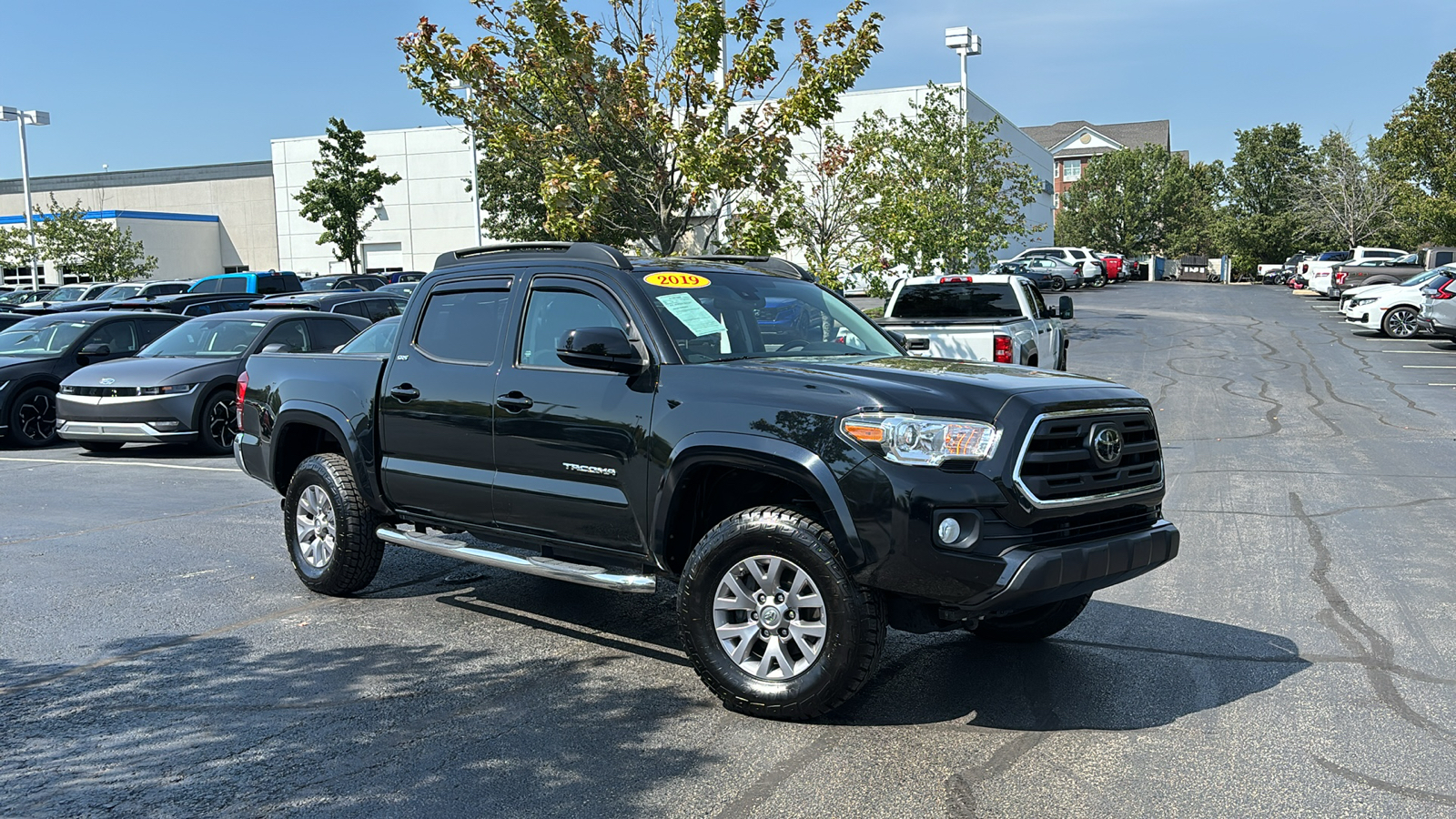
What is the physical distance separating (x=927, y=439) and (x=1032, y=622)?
1746 mm

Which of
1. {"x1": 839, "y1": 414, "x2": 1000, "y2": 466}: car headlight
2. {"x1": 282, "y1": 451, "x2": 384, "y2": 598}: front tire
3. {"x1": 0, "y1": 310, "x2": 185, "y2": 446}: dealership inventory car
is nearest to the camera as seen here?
{"x1": 839, "y1": 414, "x2": 1000, "y2": 466}: car headlight

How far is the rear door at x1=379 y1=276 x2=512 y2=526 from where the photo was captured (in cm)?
612

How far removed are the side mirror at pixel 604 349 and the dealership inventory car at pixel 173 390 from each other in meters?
8.89

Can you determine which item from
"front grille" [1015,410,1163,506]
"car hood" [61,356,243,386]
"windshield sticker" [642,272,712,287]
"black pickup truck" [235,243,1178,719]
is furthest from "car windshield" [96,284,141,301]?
"front grille" [1015,410,1163,506]

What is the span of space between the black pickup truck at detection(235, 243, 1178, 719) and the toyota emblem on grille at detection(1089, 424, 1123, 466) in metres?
0.02

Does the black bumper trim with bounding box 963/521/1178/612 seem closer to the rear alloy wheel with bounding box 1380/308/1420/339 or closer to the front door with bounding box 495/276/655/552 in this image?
the front door with bounding box 495/276/655/552

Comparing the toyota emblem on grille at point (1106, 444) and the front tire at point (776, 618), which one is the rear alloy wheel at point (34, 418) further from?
the toyota emblem on grille at point (1106, 444)

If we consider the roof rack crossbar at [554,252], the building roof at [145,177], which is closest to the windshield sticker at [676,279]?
the roof rack crossbar at [554,252]

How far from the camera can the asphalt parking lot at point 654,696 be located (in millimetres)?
4129

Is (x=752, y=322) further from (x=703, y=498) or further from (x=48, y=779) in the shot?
(x=48, y=779)

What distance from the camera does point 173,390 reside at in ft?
44.3

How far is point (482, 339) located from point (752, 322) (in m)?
1.49

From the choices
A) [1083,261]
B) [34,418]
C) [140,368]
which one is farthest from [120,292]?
[1083,261]

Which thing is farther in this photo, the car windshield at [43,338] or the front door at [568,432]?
the car windshield at [43,338]
